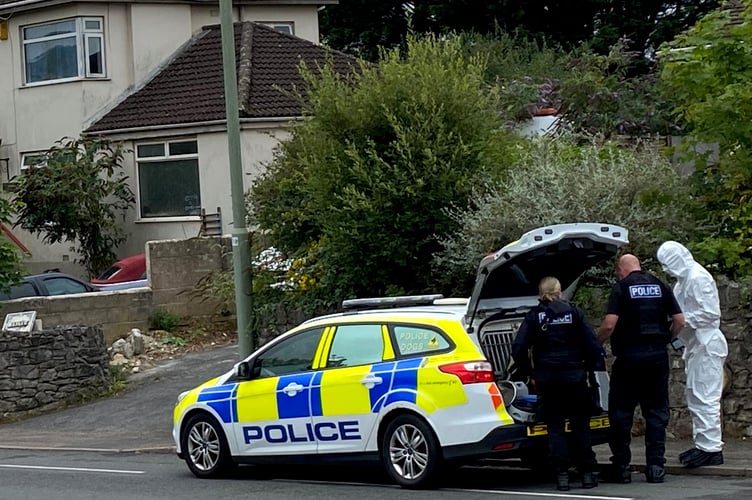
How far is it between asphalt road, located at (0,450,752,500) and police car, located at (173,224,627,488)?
31 cm

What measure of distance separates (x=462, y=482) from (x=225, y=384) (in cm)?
261

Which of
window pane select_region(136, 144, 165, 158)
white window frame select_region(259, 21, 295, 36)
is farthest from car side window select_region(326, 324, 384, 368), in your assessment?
white window frame select_region(259, 21, 295, 36)

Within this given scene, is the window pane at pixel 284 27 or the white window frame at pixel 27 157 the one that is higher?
the window pane at pixel 284 27

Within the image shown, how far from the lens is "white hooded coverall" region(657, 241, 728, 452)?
1162cm

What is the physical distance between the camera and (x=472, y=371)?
1096 cm

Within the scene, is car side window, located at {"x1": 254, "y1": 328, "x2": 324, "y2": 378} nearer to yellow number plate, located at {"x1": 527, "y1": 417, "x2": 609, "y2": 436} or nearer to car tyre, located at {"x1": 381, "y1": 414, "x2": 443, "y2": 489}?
car tyre, located at {"x1": 381, "y1": 414, "x2": 443, "y2": 489}

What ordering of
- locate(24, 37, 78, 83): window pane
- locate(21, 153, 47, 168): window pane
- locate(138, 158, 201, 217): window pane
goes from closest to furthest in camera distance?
locate(138, 158, 201, 217): window pane, locate(21, 153, 47, 168): window pane, locate(24, 37, 78, 83): window pane

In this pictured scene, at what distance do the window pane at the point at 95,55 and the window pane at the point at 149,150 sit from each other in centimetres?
250

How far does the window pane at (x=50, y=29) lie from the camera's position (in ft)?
98.3

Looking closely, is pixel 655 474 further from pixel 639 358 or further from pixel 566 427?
pixel 639 358

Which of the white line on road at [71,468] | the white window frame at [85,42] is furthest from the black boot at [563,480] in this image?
the white window frame at [85,42]

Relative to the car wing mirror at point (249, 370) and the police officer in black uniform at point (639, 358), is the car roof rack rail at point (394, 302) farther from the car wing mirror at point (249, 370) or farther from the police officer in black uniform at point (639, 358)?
the police officer in black uniform at point (639, 358)

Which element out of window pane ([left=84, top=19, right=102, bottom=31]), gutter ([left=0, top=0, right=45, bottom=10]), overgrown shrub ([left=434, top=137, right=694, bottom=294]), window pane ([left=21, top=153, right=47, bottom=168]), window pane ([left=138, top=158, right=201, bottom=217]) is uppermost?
gutter ([left=0, top=0, right=45, bottom=10])

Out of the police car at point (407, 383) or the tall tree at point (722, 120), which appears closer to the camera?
the police car at point (407, 383)
